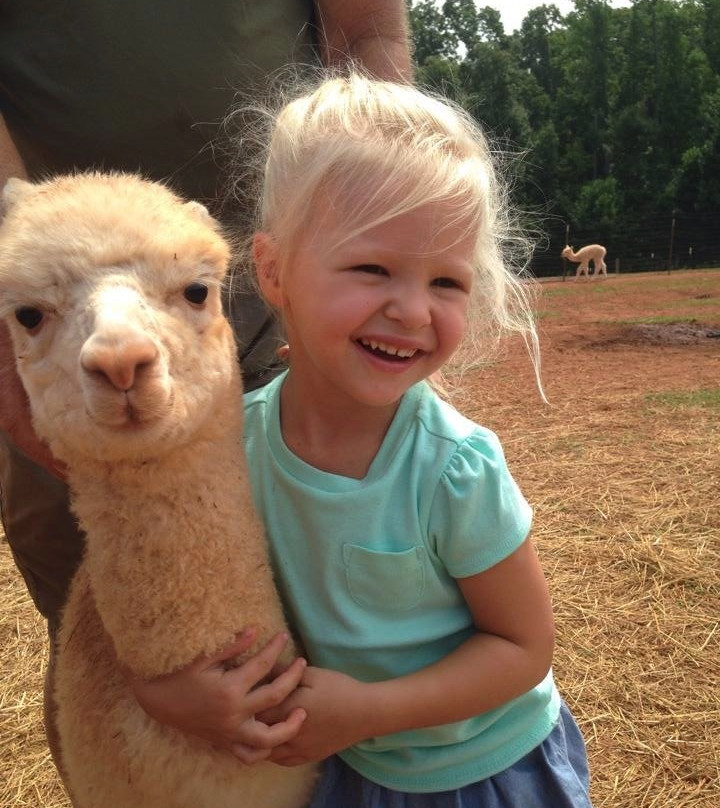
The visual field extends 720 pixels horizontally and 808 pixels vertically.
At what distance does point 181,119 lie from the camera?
1.54m

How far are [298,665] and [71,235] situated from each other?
0.68 metres

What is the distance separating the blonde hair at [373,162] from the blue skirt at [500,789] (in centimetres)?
67

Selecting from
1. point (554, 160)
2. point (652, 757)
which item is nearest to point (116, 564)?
point (652, 757)

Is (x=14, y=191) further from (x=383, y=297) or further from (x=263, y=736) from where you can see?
(x=263, y=736)

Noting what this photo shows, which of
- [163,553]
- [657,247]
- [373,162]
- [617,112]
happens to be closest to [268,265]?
[373,162]

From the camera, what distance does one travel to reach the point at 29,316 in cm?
111

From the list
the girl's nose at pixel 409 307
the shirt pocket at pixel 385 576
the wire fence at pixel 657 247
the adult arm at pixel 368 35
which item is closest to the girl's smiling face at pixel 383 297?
the girl's nose at pixel 409 307

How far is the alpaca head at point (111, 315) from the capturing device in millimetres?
975

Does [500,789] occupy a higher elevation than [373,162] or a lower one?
lower

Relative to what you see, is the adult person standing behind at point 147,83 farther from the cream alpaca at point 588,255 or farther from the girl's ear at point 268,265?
the cream alpaca at point 588,255

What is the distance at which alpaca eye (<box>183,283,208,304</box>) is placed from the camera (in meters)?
1.16

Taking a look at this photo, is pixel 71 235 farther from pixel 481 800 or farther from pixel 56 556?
pixel 481 800

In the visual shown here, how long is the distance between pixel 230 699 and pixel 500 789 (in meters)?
0.46

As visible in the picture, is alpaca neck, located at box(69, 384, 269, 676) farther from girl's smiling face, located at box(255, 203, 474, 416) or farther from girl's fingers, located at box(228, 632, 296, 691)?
girl's smiling face, located at box(255, 203, 474, 416)
